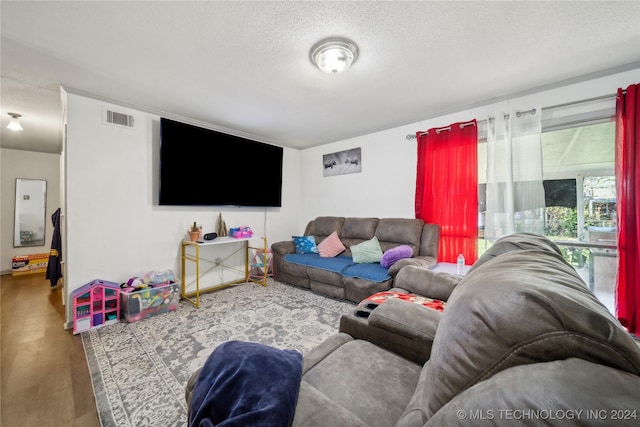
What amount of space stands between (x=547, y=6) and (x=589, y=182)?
184 centimetres

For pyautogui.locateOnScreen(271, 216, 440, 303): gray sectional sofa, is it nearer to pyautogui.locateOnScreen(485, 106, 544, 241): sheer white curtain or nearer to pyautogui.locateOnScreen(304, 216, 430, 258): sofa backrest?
pyautogui.locateOnScreen(304, 216, 430, 258): sofa backrest

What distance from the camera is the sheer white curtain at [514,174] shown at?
2.48 metres

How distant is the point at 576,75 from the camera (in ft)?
7.38

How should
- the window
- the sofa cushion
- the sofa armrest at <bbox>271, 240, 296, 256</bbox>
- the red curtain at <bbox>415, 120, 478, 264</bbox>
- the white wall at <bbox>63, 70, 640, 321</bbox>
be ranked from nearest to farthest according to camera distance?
the sofa cushion
the window
the white wall at <bbox>63, 70, 640, 321</bbox>
the red curtain at <bbox>415, 120, 478, 264</bbox>
the sofa armrest at <bbox>271, 240, 296, 256</bbox>

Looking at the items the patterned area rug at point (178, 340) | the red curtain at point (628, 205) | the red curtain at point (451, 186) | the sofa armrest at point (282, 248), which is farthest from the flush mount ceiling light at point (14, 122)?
the red curtain at point (628, 205)

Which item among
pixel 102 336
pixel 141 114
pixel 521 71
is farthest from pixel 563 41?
pixel 102 336

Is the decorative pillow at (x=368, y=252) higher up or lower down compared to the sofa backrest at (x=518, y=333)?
lower down

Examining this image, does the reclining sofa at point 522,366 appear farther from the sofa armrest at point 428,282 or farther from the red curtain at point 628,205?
the red curtain at point 628,205

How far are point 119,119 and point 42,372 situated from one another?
7.96 feet

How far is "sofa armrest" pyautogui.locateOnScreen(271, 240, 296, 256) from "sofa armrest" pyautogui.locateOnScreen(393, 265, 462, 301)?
2057mm

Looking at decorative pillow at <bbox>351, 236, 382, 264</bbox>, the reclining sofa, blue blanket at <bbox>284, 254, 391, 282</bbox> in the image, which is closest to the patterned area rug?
blue blanket at <bbox>284, 254, 391, 282</bbox>

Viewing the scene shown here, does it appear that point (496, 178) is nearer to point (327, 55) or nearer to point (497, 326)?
point (327, 55)

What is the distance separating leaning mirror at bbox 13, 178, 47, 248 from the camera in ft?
14.7

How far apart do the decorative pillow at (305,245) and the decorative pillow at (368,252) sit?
0.75m
